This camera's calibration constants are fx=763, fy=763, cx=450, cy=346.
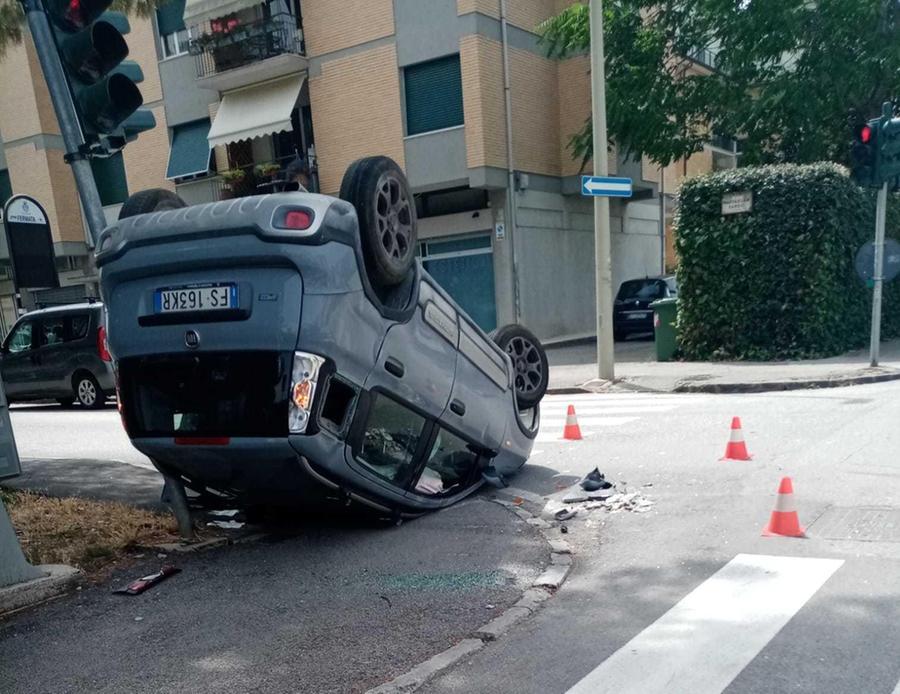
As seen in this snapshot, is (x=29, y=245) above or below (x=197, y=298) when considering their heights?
above

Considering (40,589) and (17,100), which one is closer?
(40,589)

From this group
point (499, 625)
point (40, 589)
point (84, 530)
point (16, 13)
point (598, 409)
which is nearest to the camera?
point (499, 625)

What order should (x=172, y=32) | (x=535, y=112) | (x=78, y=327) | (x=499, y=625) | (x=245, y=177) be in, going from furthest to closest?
(x=172, y=32) < (x=245, y=177) < (x=535, y=112) < (x=78, y=327) < (x=499, y=625)

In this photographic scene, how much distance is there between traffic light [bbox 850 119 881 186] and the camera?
1108cm

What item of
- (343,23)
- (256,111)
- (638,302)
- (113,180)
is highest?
(343,23)

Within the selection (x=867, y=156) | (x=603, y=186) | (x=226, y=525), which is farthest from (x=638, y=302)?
(x=226, y=525)

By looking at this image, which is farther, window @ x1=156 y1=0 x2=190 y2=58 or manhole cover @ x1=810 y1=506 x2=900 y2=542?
window @ x1=156 y1=0 x2=190 y2=58

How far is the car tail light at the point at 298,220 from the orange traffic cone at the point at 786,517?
3.34m

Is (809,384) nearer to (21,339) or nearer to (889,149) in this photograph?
(889,149)

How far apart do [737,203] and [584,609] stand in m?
11.6

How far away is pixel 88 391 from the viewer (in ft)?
47.7

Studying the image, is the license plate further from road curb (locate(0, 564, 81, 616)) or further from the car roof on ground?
the car roof on ground

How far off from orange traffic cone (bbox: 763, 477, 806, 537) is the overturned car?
2264 mm

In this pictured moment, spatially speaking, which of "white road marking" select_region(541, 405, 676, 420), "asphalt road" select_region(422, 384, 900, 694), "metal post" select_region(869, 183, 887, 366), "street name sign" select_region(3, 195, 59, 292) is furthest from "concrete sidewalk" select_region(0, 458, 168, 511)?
"metal post" select_region(869, 183, 887, 366)
